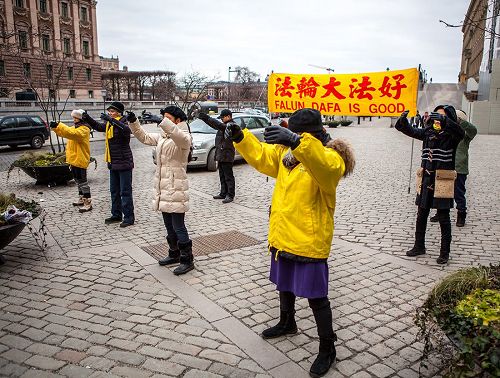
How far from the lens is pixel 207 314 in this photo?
4090mm

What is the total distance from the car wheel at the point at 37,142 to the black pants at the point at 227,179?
1438 cm

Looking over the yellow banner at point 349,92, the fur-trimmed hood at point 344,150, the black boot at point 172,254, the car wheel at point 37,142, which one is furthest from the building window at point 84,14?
the fur-trimmed hood at point 344,150

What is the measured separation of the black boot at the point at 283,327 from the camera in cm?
365

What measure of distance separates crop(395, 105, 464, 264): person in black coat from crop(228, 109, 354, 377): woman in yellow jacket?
8.34ft

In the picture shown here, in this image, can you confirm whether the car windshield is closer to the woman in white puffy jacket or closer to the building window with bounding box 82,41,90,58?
the woman in white puffy jacket

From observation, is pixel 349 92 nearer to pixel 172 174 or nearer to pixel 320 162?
pixel 172 174

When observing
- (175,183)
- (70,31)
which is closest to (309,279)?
(175,183)

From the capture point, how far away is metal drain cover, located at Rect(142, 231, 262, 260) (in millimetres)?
5875

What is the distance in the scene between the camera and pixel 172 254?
5.41 metres

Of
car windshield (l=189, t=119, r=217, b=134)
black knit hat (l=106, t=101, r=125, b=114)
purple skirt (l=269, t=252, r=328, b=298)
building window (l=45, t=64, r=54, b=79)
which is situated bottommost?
purple skirt (l=269, t=252, r=328, b=298)

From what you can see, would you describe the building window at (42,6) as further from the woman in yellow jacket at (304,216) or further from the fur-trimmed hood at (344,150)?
the fur-trimmed hood at (344,150)

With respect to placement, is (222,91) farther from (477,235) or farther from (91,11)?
(477,235)

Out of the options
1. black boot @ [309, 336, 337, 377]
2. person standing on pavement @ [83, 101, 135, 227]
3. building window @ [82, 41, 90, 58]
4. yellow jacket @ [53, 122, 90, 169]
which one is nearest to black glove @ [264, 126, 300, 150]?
black boot @ [309, 336, 337, 377]

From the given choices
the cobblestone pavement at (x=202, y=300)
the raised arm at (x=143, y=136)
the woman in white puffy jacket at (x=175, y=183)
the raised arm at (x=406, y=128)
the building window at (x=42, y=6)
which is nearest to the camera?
the cobblestone pavement at (x=202, y=300)
